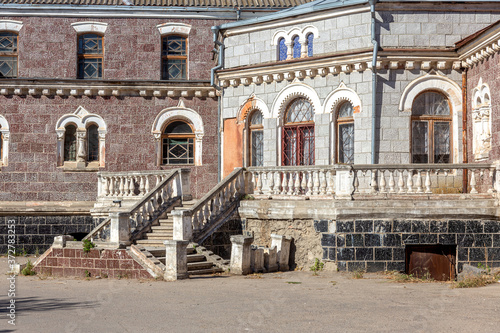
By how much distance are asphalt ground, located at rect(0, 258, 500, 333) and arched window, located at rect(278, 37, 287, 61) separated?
7.17m

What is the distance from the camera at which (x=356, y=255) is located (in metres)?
15.4

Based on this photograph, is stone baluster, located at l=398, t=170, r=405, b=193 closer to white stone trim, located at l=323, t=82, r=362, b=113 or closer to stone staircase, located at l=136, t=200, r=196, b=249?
white stone trim, located at l=323, t=82, r=362, b=113

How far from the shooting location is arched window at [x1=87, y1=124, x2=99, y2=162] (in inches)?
909

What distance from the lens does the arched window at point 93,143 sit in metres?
23.1

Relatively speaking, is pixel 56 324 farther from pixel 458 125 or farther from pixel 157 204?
pixel 458 125

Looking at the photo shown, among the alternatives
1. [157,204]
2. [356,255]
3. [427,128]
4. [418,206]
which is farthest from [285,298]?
[427,128]

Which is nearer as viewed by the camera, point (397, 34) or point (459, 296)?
point (459, 296)

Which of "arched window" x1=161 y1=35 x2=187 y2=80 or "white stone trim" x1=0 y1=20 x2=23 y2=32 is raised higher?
"white stone trim" x1=0 y1=20 x2=23 y2=32

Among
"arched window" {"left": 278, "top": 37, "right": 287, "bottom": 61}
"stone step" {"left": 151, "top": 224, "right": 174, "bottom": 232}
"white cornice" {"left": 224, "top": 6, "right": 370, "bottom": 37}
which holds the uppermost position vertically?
"white cornice" {"left": 224, "top": 6, "right": 370, "bottom": 37}

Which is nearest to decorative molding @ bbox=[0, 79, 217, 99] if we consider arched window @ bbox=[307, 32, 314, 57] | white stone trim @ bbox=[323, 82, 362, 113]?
arched window @ bbox=[307, 32, 314, 57]

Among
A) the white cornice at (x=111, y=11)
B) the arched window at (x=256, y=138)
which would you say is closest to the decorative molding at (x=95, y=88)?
the white cornice at (x=111, y=11)

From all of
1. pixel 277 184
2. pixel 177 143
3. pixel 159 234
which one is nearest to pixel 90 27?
pixel 177 143

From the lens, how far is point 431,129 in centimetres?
1788

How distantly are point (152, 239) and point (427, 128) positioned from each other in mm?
7621
